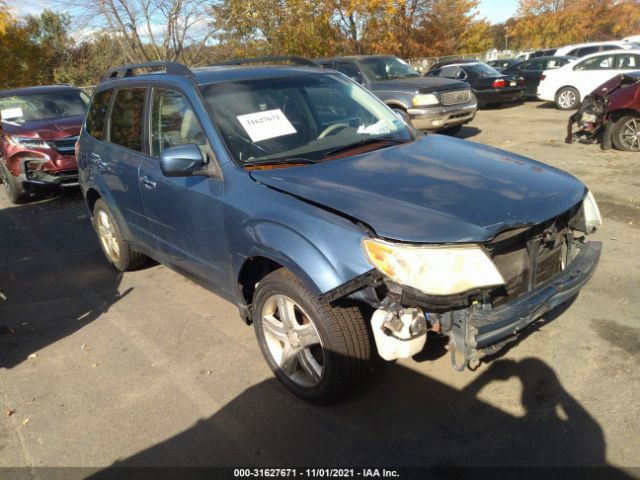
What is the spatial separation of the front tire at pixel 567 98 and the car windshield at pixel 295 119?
12.5 m

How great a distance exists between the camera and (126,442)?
2.82 meters

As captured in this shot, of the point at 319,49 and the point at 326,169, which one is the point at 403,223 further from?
the point at 319,49

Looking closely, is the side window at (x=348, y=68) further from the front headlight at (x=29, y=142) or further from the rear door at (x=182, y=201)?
the rear door at (x=182, y=201)

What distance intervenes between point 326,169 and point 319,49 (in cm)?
2204

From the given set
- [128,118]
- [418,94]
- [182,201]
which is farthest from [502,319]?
[418,94]

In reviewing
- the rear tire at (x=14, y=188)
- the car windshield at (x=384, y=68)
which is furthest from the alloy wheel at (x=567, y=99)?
the rear tire at (x=14, y=188)

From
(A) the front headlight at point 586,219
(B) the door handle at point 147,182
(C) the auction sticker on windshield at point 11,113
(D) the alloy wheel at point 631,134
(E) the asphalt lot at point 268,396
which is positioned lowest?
(E) the asphalt lot at point 268,396

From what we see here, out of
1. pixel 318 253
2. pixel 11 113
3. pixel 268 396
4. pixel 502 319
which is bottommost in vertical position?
pixel 268 396

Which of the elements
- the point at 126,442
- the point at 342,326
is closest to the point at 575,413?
the point at 342,326

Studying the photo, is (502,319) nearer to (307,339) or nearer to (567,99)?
(307,339)

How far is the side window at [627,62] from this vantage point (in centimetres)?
1292

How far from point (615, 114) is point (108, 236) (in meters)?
8.17

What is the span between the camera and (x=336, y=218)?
8.36ft

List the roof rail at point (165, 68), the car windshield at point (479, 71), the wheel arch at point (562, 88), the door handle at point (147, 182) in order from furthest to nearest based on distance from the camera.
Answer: the car windshield at point (479, 71) < the wheel arch at point (562, 88) < the door handle at point (147, 182) < the roof rail at point (165, 68)
